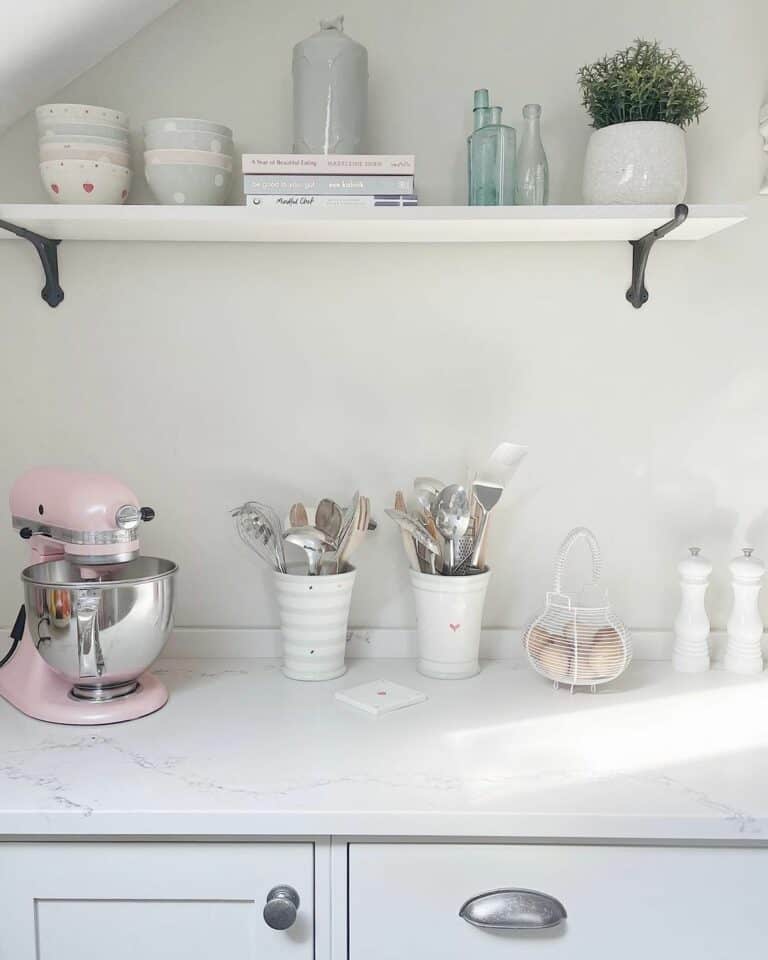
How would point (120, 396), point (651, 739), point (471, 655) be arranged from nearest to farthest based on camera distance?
1. point (651, 739)
2. point (471, 655)
3. point (120, 396)

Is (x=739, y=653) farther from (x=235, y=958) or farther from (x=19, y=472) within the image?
(x=19, y=472)

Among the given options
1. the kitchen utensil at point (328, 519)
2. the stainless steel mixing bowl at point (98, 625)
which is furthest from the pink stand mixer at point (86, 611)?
the kitchen utensil at point (328, 519)

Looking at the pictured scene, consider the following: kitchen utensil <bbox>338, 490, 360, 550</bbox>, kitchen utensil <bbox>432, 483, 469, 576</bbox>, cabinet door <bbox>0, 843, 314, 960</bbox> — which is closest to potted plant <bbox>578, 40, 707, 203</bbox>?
kitchen utensil <bbox>432, 483, 469, 576</bbox>

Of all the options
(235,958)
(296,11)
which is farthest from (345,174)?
(235,958)

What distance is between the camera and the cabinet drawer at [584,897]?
1.14 meters

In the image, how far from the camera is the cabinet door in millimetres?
1148

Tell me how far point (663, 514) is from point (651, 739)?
0.52 meters

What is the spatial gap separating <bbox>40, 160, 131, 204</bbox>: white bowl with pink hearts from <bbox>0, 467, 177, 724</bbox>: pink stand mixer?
45 centimetres

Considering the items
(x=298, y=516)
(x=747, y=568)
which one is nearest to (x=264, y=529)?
(x=298, y=516)

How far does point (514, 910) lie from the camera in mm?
1140

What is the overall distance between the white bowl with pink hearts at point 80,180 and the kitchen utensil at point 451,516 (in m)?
0.74

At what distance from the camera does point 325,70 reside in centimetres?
153

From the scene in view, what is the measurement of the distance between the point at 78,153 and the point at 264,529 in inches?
26.6

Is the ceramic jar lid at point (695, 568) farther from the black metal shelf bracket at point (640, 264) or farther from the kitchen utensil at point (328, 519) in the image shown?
the kitchen utensil at point (328, 519)
